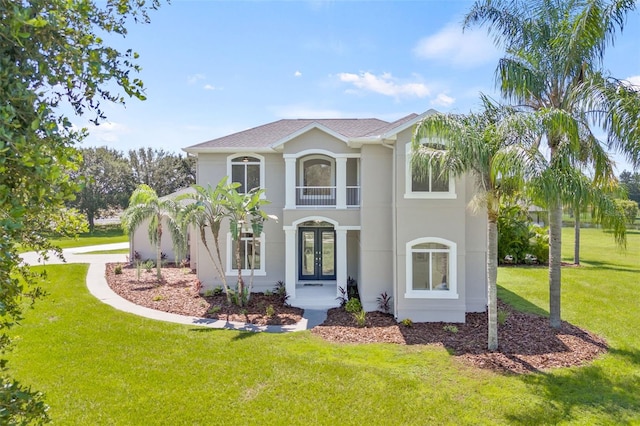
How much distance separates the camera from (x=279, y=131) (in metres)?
16.6

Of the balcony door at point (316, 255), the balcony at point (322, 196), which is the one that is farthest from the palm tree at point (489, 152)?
the balcony door at point (316, 255)

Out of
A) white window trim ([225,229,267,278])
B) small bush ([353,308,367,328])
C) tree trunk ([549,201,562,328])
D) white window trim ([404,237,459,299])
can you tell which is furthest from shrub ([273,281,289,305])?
tree trunk ([549,201,562,328])

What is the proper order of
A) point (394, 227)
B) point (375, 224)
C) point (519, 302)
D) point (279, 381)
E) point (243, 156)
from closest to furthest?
point (279, 381) < point (394, 227) < point (375, 224) < point (519, 302) < point (243, 156)

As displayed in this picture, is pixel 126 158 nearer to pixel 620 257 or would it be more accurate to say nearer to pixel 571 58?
pixel 571 58

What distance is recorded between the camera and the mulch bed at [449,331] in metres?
8.94

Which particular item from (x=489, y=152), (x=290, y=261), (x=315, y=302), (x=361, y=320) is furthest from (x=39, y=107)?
(x=315, y=302)

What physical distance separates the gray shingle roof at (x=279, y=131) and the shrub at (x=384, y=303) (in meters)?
6.08

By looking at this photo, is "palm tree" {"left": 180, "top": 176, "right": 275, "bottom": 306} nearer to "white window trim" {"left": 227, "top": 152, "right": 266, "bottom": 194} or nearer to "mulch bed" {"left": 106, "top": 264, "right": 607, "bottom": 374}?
"mulch bed" {"left": 106, "top": 264, "right": 607, "bottom": 374}

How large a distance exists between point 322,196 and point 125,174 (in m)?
43.8

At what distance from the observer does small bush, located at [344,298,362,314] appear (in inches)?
498

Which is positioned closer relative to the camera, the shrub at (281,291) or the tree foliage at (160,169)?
the shrub at (281,291)

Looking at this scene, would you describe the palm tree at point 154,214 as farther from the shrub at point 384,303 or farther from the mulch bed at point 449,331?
the shrub at point 384,303

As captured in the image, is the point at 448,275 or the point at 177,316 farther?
the point at 177,316

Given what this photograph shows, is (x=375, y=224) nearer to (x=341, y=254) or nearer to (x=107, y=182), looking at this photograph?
(x=341, y=254)
